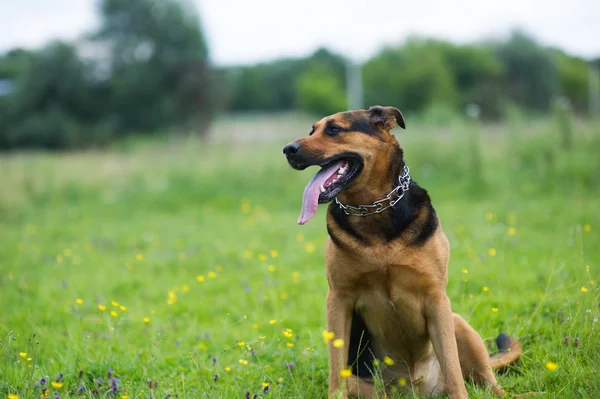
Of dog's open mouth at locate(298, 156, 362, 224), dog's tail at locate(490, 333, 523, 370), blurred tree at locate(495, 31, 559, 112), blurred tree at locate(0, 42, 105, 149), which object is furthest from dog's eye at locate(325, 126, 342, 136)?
blurred tree at locate(495, 31, 559, 112)

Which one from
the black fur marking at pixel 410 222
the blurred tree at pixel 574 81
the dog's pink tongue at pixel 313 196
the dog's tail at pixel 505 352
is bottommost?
the blurred tree at pixel 574 81

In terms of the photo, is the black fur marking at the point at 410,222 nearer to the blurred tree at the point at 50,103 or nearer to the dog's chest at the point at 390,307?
the dog's chest at the point at 390,307

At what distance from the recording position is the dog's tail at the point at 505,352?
3695 millimetres

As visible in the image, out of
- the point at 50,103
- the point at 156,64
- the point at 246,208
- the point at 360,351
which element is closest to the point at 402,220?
the point at 360,351

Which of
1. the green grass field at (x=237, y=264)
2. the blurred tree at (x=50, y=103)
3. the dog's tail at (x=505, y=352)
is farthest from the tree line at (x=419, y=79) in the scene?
the dog's tail at (x=505, y=352)

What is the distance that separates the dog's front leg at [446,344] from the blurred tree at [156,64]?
108 ft

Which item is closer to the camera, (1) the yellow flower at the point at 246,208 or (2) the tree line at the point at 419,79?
(1) the yellow flower at the point at 246,208

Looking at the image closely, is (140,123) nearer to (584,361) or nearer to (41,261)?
(41,261)

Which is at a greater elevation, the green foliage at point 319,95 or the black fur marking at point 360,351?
the black fur marking at point 360,351

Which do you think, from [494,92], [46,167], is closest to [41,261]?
[46,167]

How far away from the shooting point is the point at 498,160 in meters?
13.5

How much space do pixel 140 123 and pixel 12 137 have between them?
7903mm

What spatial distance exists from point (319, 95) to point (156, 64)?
11688mm

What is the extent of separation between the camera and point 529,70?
1806 inches
